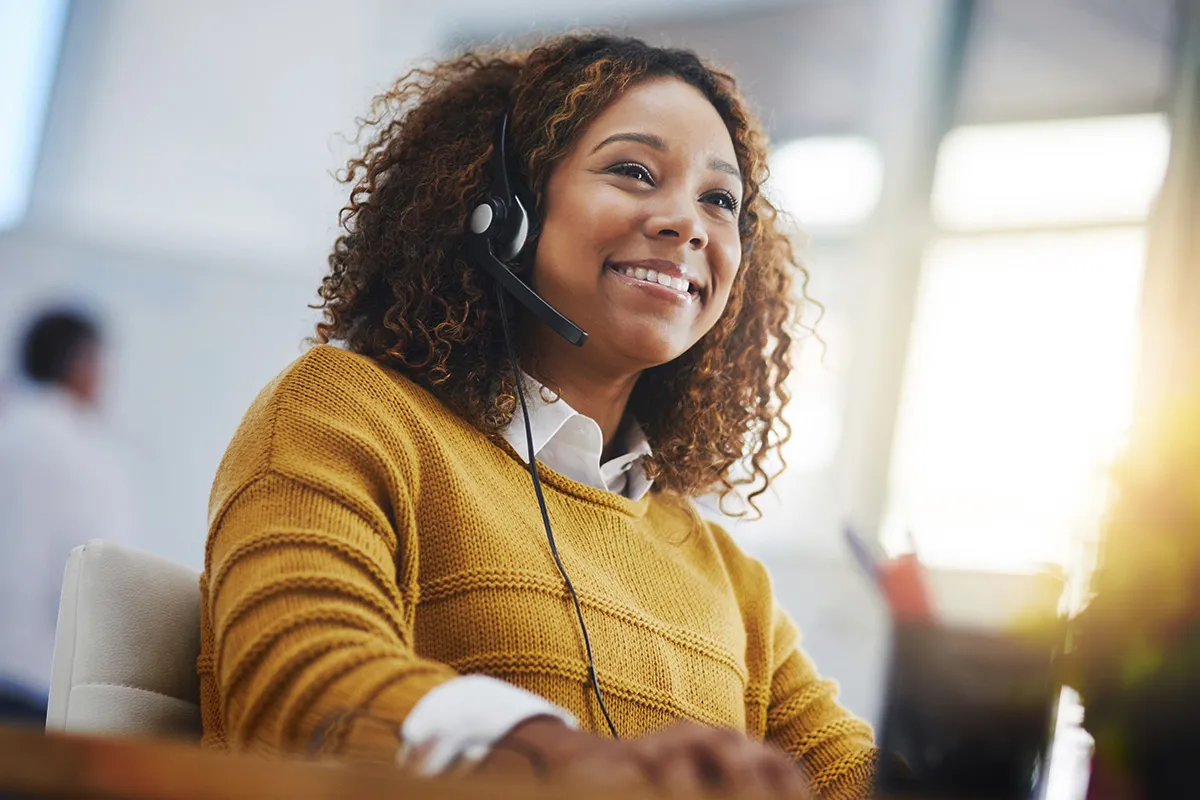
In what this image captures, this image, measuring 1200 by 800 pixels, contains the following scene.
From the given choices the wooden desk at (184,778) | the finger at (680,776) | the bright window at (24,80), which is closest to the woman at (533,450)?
the finger at (680,776)

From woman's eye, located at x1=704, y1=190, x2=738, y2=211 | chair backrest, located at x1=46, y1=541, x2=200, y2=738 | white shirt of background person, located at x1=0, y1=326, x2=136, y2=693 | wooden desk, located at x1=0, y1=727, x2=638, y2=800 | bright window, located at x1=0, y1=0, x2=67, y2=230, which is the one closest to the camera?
wooden desk, located at x1=0, y1=727, x2=638, y2=800

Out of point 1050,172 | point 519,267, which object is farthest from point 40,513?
point 1050,172

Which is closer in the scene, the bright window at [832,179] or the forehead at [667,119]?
the forehead at [667,119]

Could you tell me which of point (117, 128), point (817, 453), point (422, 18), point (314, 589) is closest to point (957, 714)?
point (314, 589)

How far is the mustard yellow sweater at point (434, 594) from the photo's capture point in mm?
734

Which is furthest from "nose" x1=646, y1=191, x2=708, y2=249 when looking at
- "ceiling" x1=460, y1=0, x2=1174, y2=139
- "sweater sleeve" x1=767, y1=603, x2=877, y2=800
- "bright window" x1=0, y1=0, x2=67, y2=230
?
"bright window" x1=0, y1=0, x2=67, y2=230

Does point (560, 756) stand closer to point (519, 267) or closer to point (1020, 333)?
point (519, 267)

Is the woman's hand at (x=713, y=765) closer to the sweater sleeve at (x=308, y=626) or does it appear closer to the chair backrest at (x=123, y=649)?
the sweater sleeve at (x=308, y=626)

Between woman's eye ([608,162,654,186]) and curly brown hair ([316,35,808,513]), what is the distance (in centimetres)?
6

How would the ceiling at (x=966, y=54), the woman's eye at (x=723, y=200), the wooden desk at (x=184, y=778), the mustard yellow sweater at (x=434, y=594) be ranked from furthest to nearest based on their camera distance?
the ceiling at (x=966, y=54) → the woman's eye at (x=723, y=200) → the mustard yellow sweater at (x=434, y=594) → the wooden desk at (x=184, y=778)

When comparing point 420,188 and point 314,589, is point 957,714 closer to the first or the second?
point 314,589

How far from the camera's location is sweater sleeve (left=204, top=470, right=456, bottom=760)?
67 centimetres

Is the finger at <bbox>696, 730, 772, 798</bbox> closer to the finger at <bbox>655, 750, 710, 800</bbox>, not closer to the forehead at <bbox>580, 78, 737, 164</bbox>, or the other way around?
the finger at <bbox>655, 750, 710, 800</bbox>

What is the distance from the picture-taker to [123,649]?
0.92 m
